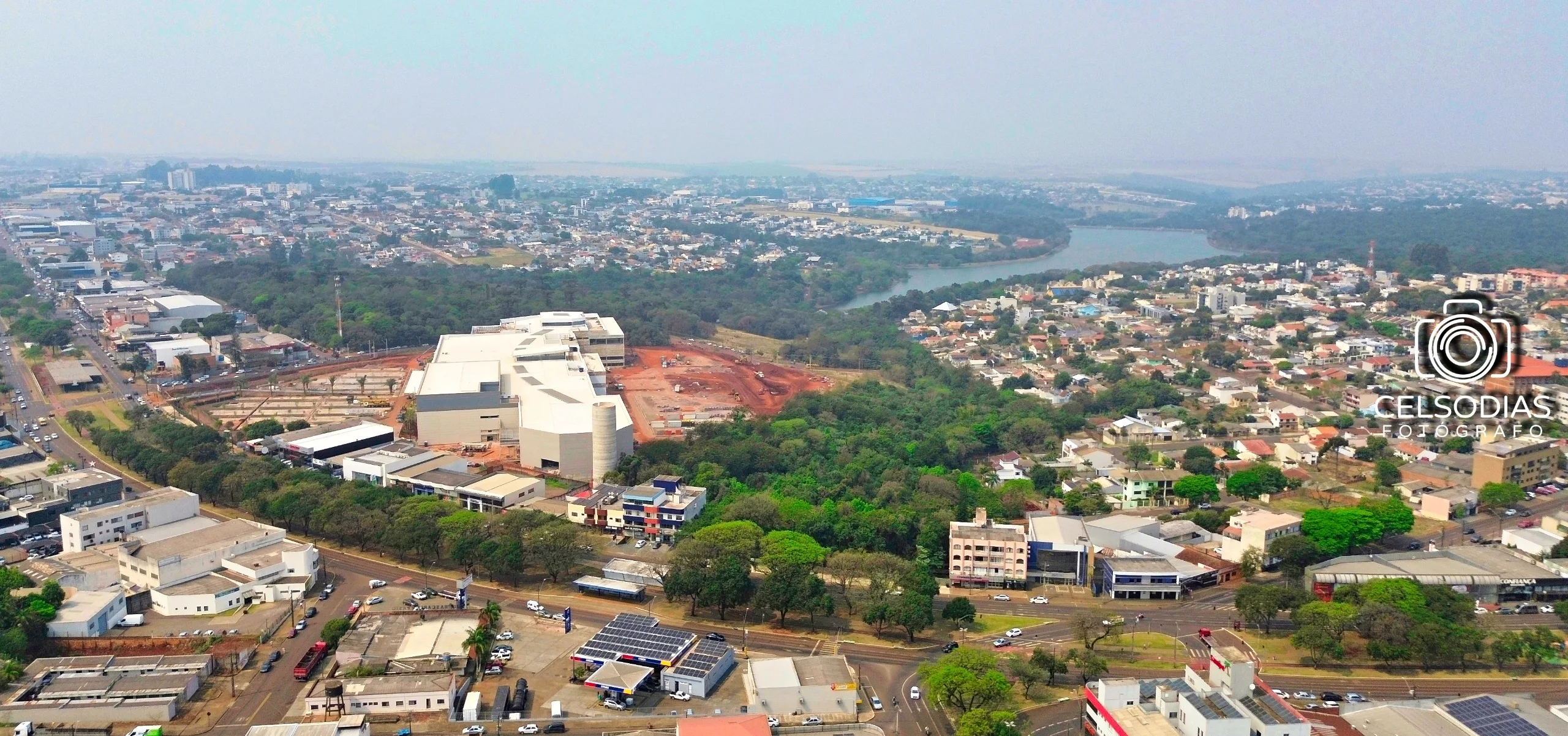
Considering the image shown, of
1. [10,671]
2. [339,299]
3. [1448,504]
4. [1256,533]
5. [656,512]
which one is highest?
[339,299]

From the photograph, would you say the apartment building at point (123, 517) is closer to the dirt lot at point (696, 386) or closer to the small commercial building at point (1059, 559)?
the dirt lot at point (696, 386)

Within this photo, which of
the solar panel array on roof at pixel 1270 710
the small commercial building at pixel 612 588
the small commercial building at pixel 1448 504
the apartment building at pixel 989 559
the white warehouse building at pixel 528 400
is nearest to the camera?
the solar panel array on roof at pixel 1270 710

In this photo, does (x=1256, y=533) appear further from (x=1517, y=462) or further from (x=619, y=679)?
(x=619, y=679)

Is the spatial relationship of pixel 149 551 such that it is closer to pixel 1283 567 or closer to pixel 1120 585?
pixel 1120 585

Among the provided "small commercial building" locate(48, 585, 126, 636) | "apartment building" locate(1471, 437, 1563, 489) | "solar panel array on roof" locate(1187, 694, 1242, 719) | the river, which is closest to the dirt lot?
"small commercial building" locate(48, 585, 126, 636)

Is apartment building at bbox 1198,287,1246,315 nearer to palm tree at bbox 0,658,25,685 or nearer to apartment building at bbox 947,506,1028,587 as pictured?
apartment building at bbox 947,506,1028,587

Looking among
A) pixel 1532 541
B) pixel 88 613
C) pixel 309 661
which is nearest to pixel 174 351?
pixel 88 613

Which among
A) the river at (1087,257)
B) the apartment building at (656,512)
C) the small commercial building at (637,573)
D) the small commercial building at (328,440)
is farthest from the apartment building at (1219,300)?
the small commercial building at (637,573)
